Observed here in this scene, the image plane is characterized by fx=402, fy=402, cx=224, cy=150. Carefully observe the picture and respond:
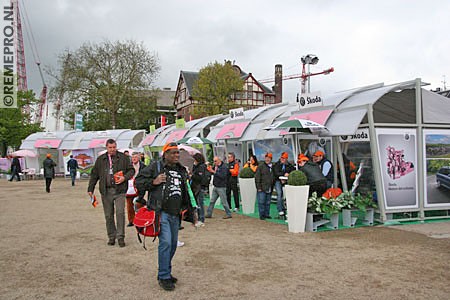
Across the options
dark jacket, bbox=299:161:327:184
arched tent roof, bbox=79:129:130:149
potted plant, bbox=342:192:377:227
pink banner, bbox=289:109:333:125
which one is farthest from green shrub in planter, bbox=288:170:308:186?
arched tent roof, bbox=79:129:130:149

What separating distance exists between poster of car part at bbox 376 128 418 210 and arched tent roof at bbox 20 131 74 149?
957 inches

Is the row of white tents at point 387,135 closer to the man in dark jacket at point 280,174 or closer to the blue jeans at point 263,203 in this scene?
the man in dark jacket at point 280,174

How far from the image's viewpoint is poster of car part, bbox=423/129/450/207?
30.7ft

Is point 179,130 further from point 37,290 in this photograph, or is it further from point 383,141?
point 37,290

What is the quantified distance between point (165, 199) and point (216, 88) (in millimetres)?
37390

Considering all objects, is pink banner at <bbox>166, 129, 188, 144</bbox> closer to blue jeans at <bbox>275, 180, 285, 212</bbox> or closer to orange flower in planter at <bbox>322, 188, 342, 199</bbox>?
blue jeans at <bbox>275, 180, 285, 212</bbox>

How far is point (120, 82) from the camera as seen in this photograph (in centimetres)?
3894

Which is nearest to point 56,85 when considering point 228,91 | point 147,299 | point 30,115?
point 30,115

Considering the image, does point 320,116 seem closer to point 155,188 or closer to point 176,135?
point 155,188

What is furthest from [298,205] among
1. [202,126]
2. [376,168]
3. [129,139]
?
[129,139]

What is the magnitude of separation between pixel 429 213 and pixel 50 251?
815 cm

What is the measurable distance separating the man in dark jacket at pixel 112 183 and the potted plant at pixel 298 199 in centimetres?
312

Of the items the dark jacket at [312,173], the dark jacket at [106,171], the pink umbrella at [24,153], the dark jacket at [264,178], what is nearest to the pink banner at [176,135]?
the dark jacket at [264,178]

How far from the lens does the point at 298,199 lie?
25.9 ft
